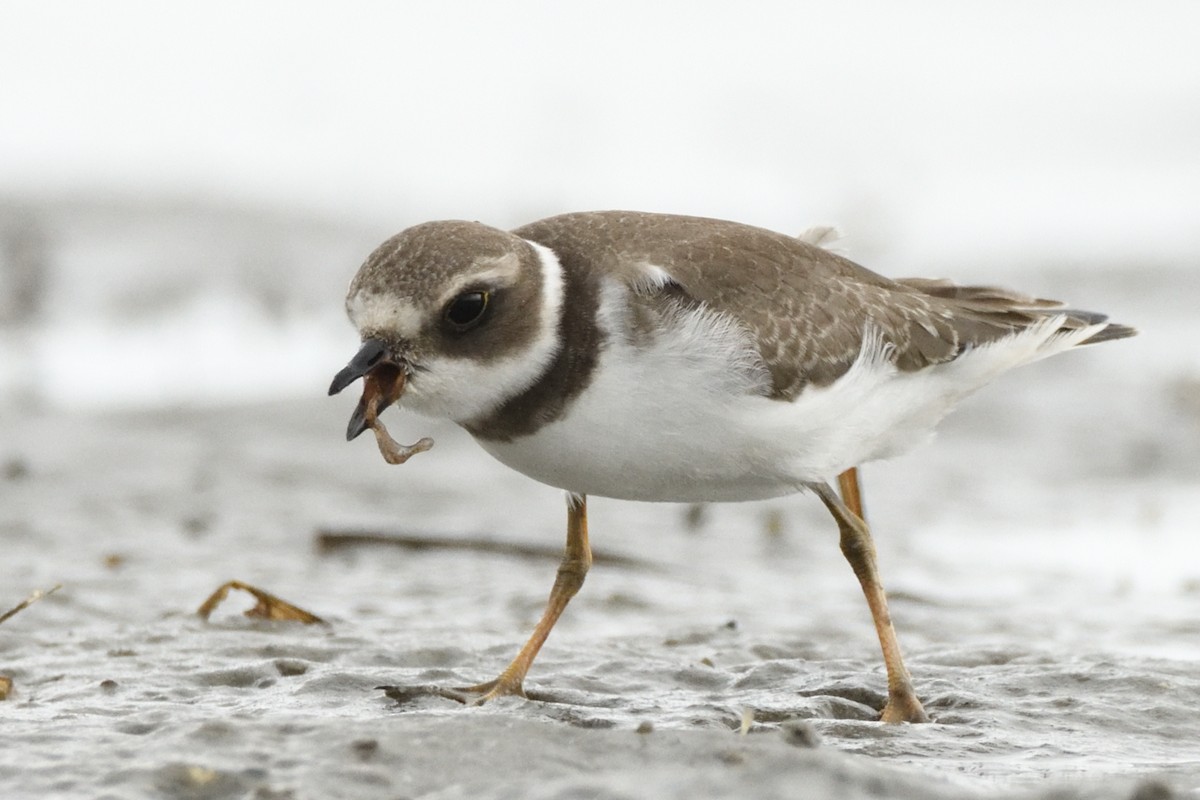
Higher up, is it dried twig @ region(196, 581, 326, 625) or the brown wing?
the brown wing

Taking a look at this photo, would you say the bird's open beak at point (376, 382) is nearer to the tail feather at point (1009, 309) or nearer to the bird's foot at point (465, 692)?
the bird's foot at point (465, 692)

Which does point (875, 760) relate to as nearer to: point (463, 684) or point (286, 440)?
point (463, 684)

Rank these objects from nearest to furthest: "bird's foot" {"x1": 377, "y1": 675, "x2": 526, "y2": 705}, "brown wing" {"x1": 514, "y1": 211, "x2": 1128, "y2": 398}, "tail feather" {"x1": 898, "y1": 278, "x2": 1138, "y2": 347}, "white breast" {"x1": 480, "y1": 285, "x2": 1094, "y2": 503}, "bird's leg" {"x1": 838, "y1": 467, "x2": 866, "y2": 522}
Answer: "white breast" {"x1": 480, "y1": 285, "x2": 1094, "y2": 503} → "bird's foot" {"x1": 377, "y1": 675, "x2": 526, "y2": 705} → "brown wing" {"x1": 514, "y1": 211, "x2": 1128, "y2": 398} → "tail feather" {"x1": 898, "y1": 278, "x2": 1138, "y2": 347} → "bird's leg" {"x1": 838, "y1": 467, "x2": 866, "y2": 522}

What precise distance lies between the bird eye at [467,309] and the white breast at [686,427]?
0.39 m

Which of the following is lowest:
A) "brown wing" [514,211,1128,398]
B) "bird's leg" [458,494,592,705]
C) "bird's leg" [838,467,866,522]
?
"bird's leg" [458,494,592,705]

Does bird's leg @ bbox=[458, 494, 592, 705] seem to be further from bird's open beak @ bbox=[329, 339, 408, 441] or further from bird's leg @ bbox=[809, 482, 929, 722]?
bird's open beak @ bbox=[329, 339, 408, 441]

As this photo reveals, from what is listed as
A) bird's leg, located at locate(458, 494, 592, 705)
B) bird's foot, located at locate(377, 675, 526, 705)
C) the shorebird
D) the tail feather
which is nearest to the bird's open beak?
the shorebird

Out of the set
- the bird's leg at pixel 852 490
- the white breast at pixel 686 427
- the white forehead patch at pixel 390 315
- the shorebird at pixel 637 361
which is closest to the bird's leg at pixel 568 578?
the shorebird at pixel 637 361

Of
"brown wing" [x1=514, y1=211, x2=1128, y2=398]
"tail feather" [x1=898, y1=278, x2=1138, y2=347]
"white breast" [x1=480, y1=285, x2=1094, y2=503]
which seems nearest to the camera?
"white breast" [x1=480, y1=285, x2=1094, y2=503]

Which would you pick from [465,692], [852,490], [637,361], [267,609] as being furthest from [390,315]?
[852,490]

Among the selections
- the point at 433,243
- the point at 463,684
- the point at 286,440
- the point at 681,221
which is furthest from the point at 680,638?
the point at 286,440

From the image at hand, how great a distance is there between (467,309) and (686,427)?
2.53ft

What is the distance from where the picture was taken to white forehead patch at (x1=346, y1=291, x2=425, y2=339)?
4785 millimetres

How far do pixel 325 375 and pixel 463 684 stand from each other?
7.14m
